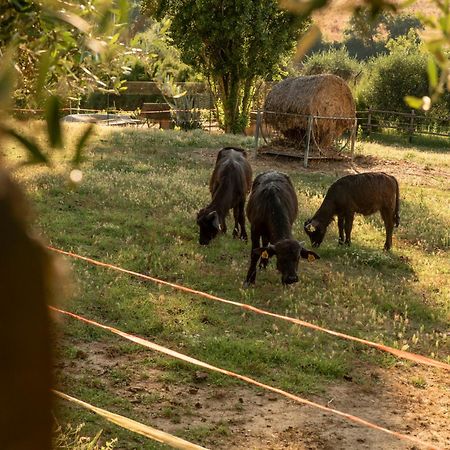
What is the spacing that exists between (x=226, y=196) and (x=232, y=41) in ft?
68.8

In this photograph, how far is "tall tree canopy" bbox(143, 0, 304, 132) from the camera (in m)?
29.2

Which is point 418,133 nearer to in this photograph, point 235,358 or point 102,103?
point 102,103

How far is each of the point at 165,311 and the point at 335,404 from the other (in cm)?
256

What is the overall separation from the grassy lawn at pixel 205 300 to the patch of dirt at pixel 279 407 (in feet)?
0.11

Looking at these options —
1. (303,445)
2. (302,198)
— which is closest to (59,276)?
(303,445)

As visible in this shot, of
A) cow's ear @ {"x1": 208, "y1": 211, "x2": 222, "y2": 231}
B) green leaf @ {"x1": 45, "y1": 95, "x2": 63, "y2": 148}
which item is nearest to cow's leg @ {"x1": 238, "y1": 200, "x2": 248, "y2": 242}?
cow's ear @ {"x1": 208, "y1": 211, "x2": 222, "y2": 231}

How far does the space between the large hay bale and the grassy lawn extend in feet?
23.4

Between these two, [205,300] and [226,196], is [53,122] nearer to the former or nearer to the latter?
[205,300]

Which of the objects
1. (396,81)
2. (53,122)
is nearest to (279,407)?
(53,122)

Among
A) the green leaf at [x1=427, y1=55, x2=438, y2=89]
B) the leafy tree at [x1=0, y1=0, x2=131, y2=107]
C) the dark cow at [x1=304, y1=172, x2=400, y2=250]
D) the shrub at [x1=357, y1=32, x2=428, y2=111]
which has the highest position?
the shrub at [x1=357, y1=32, x2=428, y2=111]

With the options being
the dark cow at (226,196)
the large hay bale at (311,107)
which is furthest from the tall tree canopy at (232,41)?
the dark cow at (226,196)

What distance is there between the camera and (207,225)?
10.8 meters

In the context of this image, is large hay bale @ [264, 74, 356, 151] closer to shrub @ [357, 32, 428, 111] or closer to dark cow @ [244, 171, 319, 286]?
dark cow @ [244, 171, 319, 286]

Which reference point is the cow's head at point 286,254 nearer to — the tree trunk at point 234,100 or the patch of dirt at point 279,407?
the patch of dirt at point 279,407
